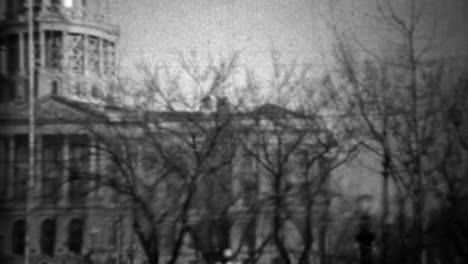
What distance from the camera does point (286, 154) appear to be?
9.88 meters

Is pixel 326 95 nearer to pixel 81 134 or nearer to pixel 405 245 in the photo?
pixel 405 245

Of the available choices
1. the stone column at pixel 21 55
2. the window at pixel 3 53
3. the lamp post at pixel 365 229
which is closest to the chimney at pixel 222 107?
the lamp post at pixel 365 229

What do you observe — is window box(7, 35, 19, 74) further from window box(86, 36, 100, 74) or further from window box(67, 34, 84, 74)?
window box(86, 36, 100, 74)

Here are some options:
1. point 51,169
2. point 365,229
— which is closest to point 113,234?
point 51,169

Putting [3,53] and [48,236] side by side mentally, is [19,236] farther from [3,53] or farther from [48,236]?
[3,53]

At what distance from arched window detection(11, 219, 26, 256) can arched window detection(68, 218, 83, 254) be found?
0.96 meters

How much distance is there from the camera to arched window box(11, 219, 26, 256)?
10.1 meters

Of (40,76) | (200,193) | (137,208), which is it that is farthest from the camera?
(40,76)

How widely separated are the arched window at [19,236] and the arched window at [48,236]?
388 mm

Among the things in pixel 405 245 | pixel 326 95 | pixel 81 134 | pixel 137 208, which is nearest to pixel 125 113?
pixel 81 134

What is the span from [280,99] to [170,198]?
271cm

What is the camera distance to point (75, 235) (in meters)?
11.1

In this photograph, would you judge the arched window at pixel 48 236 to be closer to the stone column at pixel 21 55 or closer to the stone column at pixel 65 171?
the stone column at pixel 65 171

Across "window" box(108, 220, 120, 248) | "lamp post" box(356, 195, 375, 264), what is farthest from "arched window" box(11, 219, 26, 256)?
"lamp post" box(356, 195, 375, 264)
